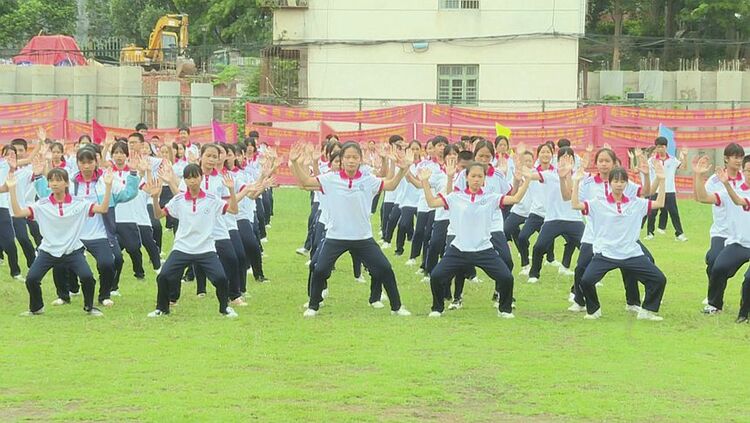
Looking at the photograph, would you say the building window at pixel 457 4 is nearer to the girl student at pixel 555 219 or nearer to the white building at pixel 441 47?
the white building at pixel 441 47

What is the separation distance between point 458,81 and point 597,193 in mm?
24548

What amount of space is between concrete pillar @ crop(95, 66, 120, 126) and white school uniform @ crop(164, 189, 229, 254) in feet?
77.0

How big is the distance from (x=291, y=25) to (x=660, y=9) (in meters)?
15.7

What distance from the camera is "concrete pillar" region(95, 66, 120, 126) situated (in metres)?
36.3

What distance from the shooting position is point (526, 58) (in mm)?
36531

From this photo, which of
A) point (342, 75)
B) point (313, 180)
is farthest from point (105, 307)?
point (342, 75)

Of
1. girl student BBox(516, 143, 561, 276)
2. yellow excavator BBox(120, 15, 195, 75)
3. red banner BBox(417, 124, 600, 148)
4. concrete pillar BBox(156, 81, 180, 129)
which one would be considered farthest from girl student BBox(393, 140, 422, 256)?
yellow excavator BBox(120, 15, 195, 75)

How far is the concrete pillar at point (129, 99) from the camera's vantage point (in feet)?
119

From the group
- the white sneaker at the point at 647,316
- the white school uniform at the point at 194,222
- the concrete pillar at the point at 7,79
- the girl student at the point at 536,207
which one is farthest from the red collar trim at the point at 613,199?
the concrete pillar at the point at 7,79

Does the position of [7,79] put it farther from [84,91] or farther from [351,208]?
[351,208]

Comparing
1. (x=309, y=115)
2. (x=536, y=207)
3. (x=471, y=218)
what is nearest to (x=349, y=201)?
(x=471, y=218)

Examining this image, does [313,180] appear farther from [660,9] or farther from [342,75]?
[660,9]

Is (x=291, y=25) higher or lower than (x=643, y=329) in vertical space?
higher

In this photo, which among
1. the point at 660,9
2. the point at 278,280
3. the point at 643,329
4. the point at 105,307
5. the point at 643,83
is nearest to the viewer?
the point at 643,329
